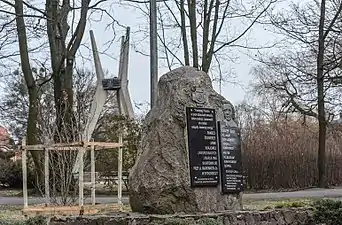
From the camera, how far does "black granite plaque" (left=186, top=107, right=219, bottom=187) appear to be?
10.5 metres

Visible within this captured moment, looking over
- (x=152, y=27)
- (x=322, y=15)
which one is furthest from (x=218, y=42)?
(x=152, y=27)

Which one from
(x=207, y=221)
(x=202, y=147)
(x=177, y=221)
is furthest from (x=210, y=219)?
(x=202, y=147)

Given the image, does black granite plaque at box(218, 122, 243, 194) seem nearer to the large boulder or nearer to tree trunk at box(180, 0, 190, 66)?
the large boulder

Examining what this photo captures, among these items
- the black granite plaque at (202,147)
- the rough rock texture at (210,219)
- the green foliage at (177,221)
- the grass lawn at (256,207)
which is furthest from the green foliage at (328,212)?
the green foliage at (177,221)

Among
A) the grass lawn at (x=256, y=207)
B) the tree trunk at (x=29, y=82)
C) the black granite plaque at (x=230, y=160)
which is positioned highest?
the tree trunk at (x=29, y=82)

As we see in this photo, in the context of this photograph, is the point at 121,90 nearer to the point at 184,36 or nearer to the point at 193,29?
the point at 184,36

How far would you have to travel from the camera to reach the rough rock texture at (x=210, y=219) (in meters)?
8.97

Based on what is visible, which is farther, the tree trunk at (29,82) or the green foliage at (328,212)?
the tree trunk at (29,82)

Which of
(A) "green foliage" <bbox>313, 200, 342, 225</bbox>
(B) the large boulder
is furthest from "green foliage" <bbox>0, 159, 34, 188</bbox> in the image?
(A) "green foliage" <bbox>313, 200, 342, 225</bbox>

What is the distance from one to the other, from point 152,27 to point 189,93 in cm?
388

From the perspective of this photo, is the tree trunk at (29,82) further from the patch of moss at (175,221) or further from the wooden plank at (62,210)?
the patch of moss at (175,221)

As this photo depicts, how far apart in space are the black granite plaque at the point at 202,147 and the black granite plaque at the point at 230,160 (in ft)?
0.54

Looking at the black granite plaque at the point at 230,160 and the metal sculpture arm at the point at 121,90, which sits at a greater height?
the metal sculpture arm at the point at 121,90

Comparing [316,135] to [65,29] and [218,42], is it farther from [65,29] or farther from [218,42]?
[65,29]
